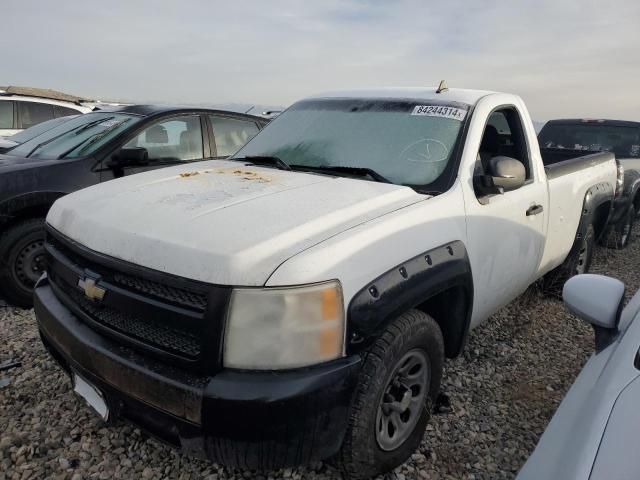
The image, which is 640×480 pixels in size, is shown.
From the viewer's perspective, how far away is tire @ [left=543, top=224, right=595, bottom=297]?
4.19 m

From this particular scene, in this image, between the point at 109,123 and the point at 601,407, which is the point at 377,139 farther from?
the point at 109,123

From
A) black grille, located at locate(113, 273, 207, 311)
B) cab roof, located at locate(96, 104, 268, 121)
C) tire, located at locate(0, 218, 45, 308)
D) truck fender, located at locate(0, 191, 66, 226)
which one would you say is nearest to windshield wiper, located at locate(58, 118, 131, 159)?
cab roof, located at locate(96, 104, 268, 121)

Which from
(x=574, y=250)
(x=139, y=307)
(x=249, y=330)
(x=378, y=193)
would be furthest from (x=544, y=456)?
(x=574, y=250)

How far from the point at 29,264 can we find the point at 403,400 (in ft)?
10.7

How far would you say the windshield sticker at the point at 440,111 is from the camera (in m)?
2.74

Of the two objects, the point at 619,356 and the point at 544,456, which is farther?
the point at 619,356

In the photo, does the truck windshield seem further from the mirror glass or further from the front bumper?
the front bumper

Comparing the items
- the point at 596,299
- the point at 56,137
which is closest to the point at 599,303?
the point at 596,299

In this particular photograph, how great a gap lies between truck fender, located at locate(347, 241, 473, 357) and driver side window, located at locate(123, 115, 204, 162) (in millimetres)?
3211

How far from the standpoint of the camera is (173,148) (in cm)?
466

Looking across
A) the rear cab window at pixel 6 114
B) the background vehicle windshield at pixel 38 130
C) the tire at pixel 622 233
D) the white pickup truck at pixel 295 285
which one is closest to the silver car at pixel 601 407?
the white pickup truck at pixel 295 285

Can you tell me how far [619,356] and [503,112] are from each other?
6.99ft

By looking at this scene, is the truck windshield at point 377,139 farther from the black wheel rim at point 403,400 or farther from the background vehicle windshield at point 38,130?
the background vehicle windshield at point 38,130

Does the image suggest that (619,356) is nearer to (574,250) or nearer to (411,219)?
(411,219)
